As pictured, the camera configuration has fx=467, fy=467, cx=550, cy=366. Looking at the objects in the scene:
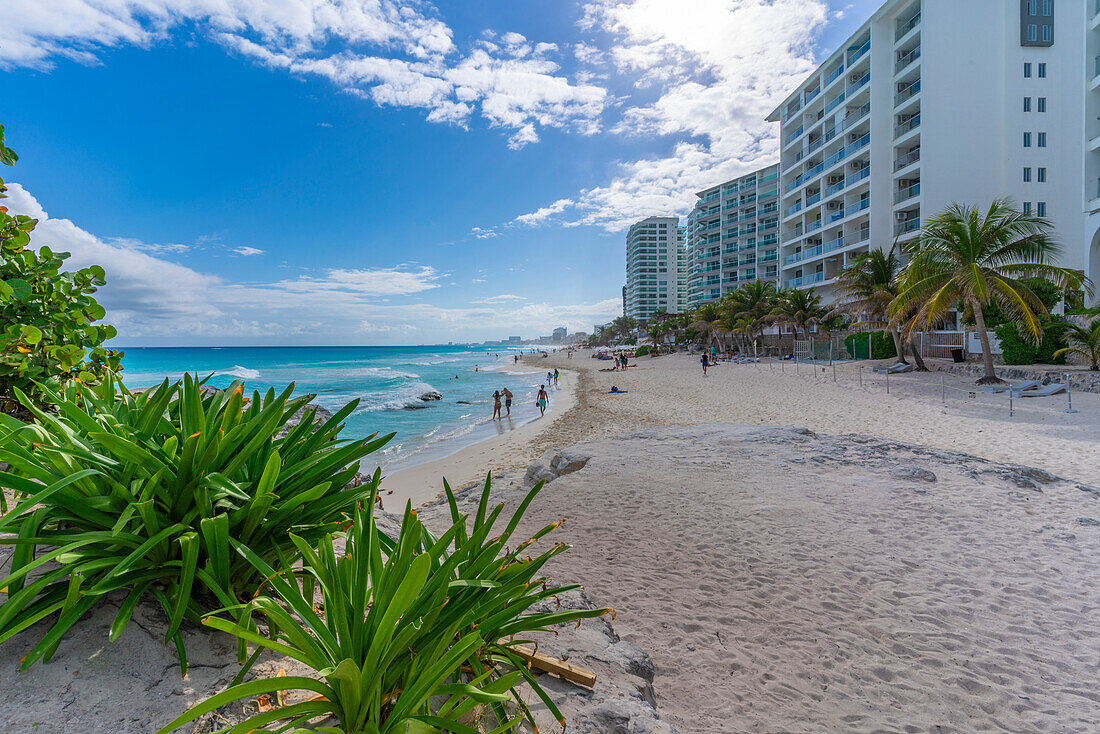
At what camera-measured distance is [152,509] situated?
4.95 ft

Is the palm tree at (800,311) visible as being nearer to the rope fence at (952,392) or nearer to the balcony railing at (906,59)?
the rope fence at (952,392)

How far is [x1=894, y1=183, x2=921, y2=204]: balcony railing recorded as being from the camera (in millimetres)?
33344

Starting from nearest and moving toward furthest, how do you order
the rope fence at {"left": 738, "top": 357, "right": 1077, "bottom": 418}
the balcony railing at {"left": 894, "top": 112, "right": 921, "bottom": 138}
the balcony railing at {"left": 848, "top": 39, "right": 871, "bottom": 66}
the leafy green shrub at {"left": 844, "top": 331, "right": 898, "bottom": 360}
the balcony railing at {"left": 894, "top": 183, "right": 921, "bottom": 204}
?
the rope fence at {"left": 738, "top": 357, "right": 1077, "bottom": 418}
the leafy green shrub at {"left": 844, "top": 331, "right": 898, "bottom": 360}
the balcony railing at {"left": 894, "top": 112, "right": 921, "bottom": 138}
the balcony railing at {"left": 894, "top": 183, "right": 921, "bottom": 204}
the balcony railing at {"left": 848, "top": 39, "right": 871, "bottom": 66}

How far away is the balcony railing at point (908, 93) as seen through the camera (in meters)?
33.0

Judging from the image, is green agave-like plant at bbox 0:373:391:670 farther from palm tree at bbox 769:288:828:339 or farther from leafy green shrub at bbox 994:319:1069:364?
palm tree at bbox 769:288:828:339

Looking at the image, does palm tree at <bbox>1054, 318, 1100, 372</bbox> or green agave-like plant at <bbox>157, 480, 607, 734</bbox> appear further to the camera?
palm tree at <bbox>1054, 318, 1100, 372</bbox>

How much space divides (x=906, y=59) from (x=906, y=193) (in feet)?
32.6

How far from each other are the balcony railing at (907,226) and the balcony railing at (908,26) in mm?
13607

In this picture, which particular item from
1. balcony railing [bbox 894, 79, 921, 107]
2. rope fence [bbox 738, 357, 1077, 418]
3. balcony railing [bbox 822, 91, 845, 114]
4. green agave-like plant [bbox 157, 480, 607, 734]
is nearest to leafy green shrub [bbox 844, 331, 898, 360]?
rope fence [bbox 738, 357, 1077, 418]

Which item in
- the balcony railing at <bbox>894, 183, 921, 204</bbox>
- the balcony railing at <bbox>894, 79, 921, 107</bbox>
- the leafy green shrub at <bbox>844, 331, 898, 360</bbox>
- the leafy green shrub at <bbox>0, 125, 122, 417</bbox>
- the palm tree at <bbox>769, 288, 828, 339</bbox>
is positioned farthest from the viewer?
the palm tree at <bbox>769, 288, 828, 339</bbox>

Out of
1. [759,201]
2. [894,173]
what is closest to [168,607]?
[894,173]

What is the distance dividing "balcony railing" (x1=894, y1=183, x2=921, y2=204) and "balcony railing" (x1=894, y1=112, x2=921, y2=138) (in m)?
3.97

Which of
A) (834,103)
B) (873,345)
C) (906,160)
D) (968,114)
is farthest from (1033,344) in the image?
(834,103)

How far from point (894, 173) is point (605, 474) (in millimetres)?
40619
